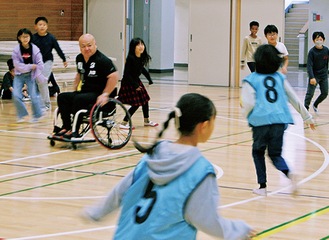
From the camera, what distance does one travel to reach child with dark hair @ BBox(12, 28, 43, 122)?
11.1 meters

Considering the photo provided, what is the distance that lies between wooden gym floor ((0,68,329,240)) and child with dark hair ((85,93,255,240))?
275mm

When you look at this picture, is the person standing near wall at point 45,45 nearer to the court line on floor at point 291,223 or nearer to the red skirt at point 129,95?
the red skirt at point 129,95

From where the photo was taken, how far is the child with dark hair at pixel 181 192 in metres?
2.73

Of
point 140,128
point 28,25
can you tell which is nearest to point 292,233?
point 140,128

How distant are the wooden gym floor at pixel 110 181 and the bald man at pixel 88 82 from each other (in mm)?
515

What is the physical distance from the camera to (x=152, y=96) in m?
15.8

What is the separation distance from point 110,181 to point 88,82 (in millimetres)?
2128

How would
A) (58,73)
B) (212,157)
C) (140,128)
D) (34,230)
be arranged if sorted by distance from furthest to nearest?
(58,73)
(140,128)
(212,157)
(34,230)

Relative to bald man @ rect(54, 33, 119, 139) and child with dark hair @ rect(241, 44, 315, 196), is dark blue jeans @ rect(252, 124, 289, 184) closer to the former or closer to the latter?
child with dark hair @ rect(241, 44, 315, 196)

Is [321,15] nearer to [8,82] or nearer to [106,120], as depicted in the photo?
[8,82]

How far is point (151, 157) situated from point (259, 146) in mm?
3516

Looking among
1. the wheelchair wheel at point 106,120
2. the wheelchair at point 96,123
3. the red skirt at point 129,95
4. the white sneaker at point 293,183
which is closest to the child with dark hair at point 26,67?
the red skirt at point 129,95

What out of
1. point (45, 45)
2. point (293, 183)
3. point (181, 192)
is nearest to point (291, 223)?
point (293, 183)

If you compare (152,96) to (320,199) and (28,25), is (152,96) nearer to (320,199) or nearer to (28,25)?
(28,25)
